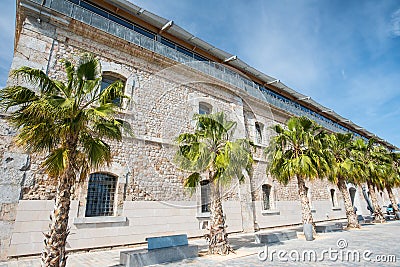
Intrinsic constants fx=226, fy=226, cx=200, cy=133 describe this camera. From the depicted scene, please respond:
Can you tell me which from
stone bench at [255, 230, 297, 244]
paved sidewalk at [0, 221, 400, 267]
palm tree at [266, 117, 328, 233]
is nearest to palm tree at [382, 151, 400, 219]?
palm tree at [266, 117, 328, 233]

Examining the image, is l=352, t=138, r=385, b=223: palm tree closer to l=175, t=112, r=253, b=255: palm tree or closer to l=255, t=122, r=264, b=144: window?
l=255, t=122, r=264, b=144: window

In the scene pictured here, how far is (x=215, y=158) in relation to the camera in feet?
21.1

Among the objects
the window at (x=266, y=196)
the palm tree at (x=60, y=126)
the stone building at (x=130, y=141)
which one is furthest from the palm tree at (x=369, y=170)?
the palm tree at (x=60, y=126)

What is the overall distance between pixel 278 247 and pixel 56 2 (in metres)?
11.8

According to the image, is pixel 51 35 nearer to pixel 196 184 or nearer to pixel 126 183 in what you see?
pixel 126 183

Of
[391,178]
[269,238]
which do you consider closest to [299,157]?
[269,238]

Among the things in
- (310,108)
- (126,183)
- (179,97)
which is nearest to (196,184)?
(126,183)

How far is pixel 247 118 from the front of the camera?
1442cm

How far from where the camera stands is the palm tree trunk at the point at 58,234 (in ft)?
14.0

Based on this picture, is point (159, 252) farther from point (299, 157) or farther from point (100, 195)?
point (299, 157)

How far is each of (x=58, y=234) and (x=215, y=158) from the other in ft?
13.1

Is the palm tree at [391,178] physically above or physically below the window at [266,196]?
above

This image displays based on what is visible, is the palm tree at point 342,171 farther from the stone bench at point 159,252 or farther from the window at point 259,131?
the stone bench at point 159,252

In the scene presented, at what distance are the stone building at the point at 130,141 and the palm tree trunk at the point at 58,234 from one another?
1935 mm
